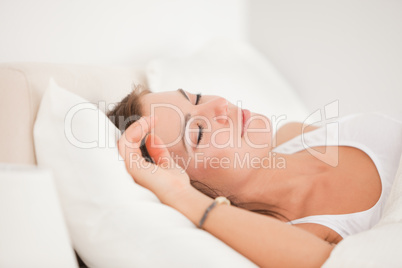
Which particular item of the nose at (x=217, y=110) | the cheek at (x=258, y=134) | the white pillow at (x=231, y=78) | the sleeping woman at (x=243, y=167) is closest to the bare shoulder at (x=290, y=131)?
the white pillow at (x=231, y=78)

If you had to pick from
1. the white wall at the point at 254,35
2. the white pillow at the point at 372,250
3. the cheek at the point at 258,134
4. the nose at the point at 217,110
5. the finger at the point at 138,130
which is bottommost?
the white pillow at the point at 372,250

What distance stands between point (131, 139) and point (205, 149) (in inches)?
7.2

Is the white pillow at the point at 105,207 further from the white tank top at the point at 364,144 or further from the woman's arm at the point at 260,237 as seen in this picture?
the white tank top at the point at 364,144

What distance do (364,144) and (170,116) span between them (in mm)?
545

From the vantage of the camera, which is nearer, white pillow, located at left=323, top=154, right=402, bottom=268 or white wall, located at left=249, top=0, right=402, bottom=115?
white pillow, located at left=323, top=154, right=402, bottom=268

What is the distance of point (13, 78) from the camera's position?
709 mm

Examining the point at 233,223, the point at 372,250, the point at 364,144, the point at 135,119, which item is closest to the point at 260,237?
the point at 233,223

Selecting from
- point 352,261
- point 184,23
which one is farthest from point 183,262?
Result: point 184,23

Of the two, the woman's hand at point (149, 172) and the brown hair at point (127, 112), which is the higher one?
the brown hair at point (127, 112)

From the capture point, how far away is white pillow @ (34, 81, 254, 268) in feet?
1.84

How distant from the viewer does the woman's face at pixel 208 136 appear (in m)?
0.82

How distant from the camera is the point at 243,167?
87 centimetres

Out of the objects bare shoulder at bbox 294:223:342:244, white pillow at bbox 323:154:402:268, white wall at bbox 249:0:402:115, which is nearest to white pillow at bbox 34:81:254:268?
white pillow at bbox 323:154:402:268

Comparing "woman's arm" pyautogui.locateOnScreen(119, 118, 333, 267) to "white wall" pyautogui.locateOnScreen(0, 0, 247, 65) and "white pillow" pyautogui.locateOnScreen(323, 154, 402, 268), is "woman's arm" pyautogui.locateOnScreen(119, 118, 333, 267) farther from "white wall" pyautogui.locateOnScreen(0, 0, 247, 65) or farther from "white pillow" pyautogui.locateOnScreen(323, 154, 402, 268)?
"white wall" pyautogui.locateOnScreen(0, 0, 247, 65)
